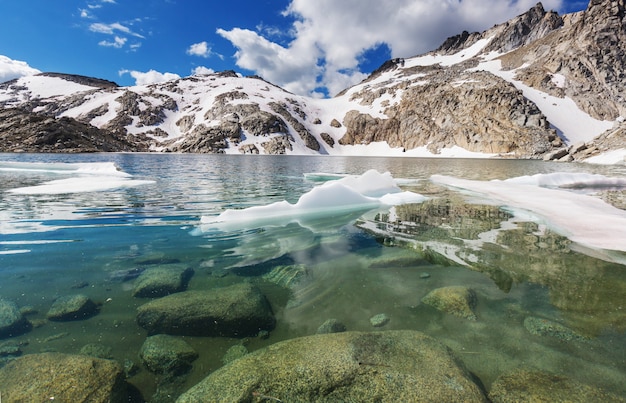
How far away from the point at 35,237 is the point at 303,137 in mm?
135371

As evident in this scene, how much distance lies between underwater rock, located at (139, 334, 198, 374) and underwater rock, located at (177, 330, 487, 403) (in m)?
0.81

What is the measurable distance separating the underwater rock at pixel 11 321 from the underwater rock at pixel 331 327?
4.60 meters

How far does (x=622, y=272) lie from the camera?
21.1ft

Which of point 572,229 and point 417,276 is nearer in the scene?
point 417,276

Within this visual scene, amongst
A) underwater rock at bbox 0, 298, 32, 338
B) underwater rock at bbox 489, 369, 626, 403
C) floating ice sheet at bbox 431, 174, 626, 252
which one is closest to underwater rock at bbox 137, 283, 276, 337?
underwater rock at bbox 0, 298, 32, 338

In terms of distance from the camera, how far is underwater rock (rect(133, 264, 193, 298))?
593 centimetres

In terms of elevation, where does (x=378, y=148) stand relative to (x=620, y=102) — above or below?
below

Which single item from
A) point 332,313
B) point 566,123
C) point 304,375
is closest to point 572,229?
point 332,313

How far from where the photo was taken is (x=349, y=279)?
21.3 ft

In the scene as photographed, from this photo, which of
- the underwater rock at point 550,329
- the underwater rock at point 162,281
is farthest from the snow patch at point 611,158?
the underwater rock at point 162,281

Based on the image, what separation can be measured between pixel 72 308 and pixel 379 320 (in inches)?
207

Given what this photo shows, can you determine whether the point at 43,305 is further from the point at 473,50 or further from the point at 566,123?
the point at 473,50

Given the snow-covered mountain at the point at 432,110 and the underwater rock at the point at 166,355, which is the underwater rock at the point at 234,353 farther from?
the snow-covered mountain at the point at 432,110

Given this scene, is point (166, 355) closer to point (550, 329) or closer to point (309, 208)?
point (550, 329)
